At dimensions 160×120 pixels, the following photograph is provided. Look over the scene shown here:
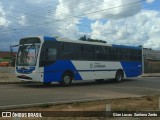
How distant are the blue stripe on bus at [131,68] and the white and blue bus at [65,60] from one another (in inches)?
14.0

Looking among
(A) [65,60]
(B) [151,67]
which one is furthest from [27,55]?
(B) [151,67]

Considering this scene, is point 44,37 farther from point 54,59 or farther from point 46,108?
point 46,108

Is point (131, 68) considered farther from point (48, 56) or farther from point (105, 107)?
point (105, 107)

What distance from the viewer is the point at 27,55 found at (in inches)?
936

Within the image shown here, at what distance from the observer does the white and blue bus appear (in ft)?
76.6

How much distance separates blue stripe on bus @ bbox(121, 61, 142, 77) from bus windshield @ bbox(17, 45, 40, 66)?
10066 millimetres

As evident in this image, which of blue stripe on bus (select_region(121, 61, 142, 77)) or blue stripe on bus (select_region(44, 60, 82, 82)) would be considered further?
blue stripe on bus (select_region(121, 61, 142, 77))

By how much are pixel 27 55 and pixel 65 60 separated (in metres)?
2.58

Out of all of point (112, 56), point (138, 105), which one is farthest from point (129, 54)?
point (138, 105)

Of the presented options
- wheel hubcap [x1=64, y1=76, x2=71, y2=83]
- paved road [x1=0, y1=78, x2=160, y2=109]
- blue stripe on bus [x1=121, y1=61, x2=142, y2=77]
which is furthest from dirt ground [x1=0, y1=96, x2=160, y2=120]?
blue stripe on bus [x1=121, y1=61, x2=142, y2=77]

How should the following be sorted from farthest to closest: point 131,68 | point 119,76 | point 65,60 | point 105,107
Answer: point 131,68
point 119,76
point 65,60
point 105,107

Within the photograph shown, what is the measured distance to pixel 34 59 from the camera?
23.3m

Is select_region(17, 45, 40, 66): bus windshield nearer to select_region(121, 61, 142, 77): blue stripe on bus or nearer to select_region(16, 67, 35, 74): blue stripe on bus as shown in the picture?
select_region(16, 67, 35, 74): blue stripe on bus

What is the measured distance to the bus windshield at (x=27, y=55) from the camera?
2334 cm
